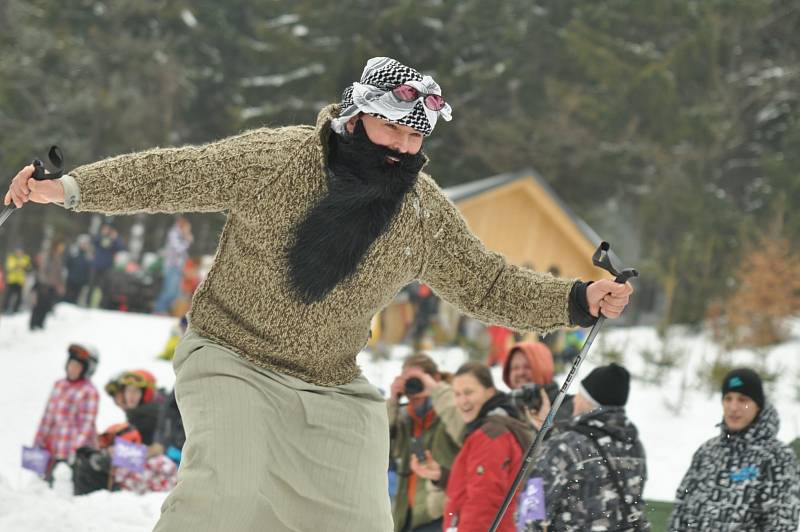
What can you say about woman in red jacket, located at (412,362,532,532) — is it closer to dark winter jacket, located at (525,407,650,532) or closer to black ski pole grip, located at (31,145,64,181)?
dark winter jacket, located at (525,407,650,532)

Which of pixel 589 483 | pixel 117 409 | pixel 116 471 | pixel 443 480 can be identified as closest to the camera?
pixel 589 483

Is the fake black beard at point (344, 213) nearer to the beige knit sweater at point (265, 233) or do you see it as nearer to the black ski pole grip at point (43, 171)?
the beige knit sweater at point (265, 233)

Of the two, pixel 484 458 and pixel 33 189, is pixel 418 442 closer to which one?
pixel 484 458

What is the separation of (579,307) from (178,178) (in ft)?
4.17

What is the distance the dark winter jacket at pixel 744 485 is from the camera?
192 inches

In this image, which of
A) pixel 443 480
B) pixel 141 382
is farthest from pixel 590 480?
pixel 141 382

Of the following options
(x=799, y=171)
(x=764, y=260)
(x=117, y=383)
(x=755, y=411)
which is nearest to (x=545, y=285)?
(x=755, y=411)

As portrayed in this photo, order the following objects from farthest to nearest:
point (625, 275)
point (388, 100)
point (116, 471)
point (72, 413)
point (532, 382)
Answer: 1. point (72, 413)
2. point (116, 471)
3. point (532, 382)
4. point (625, 275)
5. point (388, 100)

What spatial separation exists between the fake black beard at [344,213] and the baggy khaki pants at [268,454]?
0.99 ft

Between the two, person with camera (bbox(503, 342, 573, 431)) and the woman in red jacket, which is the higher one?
person with camera (bbox(503, 342, 573, 431))

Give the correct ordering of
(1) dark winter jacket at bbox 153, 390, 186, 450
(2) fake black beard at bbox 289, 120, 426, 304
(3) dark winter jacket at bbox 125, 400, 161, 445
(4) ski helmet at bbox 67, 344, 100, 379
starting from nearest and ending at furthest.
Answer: (2) fake black beard at bbox 289, 120, 426, 304, (1) dark winter jacket at bbox 153, 390, 186, 450, (3) dark winter jacket at bbox 125, 400, 161, 445, (4) ski helmet at bbox 67, 344, 100, 379

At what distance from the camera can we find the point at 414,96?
11.3 feet

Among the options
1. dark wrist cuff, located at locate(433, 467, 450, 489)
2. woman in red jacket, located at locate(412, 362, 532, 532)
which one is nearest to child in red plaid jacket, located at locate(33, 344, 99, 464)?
Answer: dark wrist cuff, located at locate(433, 467, 450, 489)

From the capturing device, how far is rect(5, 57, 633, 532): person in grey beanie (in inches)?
133
